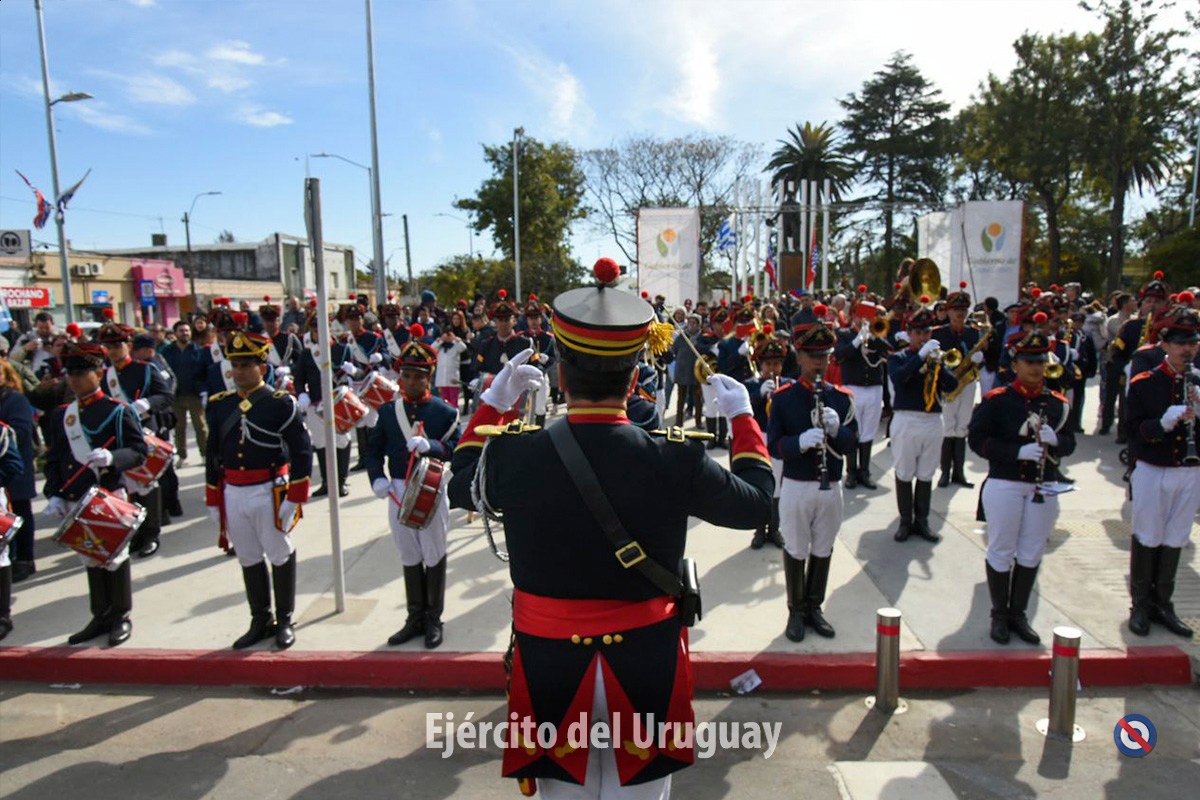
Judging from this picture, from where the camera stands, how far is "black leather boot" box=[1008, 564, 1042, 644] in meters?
5.29

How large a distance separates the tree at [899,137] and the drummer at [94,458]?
157ft

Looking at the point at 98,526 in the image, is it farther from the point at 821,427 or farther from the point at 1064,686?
the point at 1064,686

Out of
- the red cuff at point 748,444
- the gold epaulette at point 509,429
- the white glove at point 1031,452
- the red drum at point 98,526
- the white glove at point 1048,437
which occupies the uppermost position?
the gold epaulette at point 509,429

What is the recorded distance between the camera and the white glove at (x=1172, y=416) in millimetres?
5113

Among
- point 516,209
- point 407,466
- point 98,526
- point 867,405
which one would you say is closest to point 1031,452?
point 867,405

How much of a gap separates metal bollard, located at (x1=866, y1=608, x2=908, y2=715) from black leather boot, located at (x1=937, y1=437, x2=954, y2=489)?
5.14 meters

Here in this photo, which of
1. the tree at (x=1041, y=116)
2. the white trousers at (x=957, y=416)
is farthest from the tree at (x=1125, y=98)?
the white trousers at (x=957, y=416)

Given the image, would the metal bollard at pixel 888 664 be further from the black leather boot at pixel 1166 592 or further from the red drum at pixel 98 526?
the red drum at pixel 98 526

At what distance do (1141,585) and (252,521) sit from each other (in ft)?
21.1

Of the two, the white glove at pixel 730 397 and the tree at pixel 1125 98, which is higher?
the tree at pixel 1125 98

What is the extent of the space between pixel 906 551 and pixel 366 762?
5126mm

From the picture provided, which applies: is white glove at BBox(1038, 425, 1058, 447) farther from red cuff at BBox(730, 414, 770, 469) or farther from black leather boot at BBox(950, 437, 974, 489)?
black leather boot at BBox(950, 437, 974, 489)

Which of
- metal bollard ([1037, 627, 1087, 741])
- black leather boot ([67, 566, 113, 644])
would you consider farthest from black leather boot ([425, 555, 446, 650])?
metal bollard ([1037, 627, 1087, 741])

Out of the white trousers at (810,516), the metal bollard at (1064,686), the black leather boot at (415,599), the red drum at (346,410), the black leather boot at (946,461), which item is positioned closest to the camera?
the metal bollard at (1064,686)
